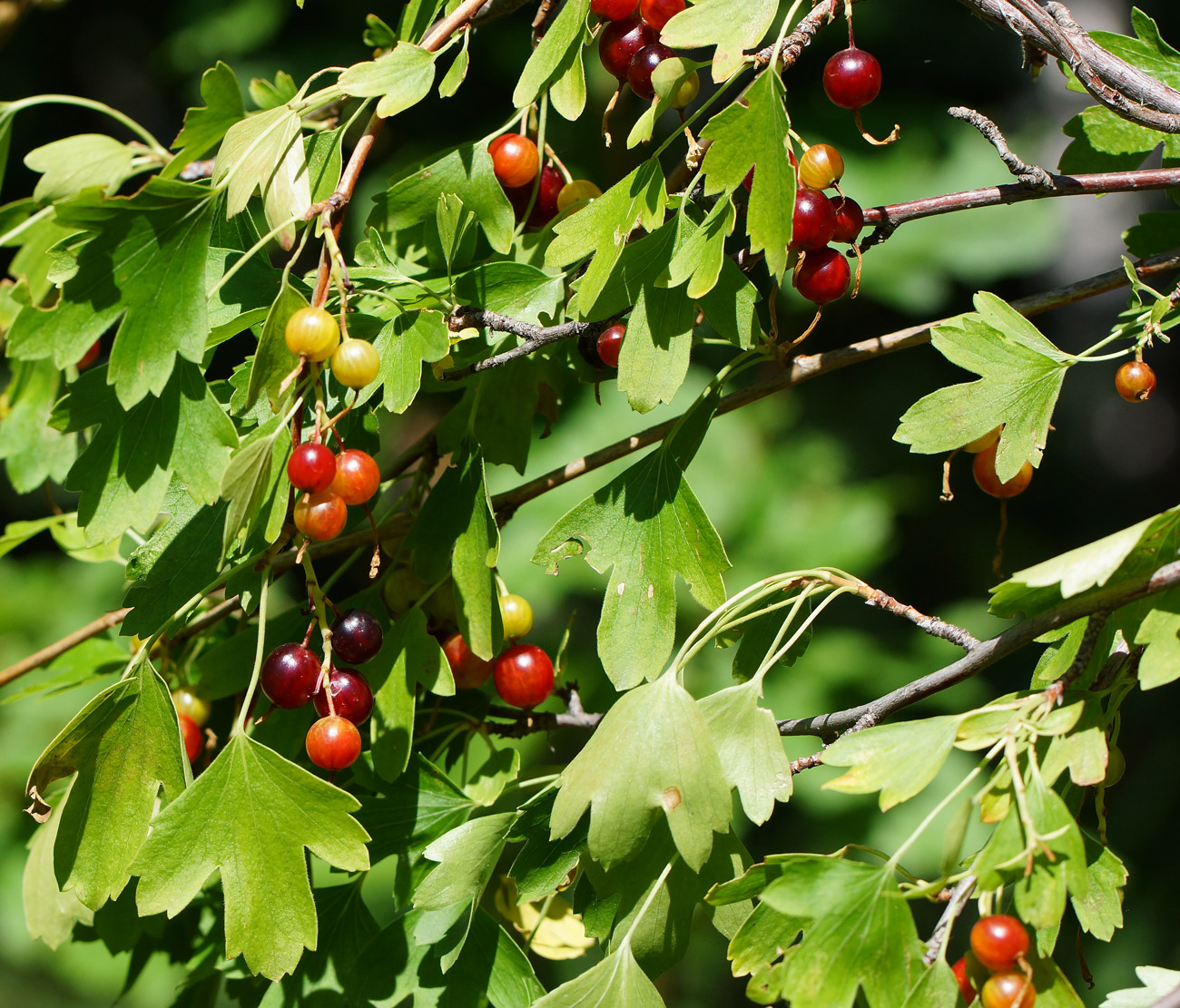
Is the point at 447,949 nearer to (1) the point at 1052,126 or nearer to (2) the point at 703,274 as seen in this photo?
(2) the point at 703,274

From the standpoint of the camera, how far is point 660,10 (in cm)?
59

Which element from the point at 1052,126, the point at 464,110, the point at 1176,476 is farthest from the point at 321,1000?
the point at 1176,476

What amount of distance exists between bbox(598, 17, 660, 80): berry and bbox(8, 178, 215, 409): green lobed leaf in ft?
0.91

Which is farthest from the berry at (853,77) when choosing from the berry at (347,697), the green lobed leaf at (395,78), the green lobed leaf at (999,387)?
the berry at (347,697)

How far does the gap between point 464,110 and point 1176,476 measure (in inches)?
97.6

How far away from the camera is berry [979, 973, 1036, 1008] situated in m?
0.46

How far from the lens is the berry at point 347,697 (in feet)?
1.95

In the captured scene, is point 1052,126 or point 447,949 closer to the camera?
point 447,949

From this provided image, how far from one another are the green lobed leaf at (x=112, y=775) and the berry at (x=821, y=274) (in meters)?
0.47

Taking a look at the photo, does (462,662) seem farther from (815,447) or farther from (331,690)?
(815,447)

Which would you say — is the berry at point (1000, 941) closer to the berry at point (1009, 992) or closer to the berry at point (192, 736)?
the berry at point (1009, 992)

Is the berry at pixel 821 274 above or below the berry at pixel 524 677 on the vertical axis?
above

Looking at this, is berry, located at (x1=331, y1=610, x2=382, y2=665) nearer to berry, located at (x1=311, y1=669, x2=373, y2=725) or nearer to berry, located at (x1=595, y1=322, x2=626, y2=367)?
berry, located at (x1=311, y1=669, x2=373, y2=725)

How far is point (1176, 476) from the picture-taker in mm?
3047
